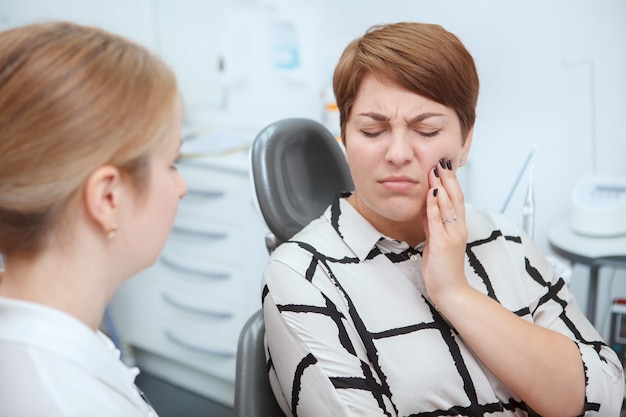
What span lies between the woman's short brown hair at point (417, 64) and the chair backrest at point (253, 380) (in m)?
0.49

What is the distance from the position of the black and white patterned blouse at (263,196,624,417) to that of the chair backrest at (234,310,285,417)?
3 centimetres

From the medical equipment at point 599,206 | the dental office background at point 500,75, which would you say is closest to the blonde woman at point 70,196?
the dental office background at point 500,75

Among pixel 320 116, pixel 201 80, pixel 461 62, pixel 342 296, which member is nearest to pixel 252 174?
pixel 342 296

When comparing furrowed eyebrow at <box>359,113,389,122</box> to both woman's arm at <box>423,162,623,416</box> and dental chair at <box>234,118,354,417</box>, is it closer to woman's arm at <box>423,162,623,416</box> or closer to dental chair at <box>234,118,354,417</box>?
woman's arm at <box>423,162,623,416</box>

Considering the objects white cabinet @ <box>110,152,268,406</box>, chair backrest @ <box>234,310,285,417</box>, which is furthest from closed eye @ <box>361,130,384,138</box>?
white cabinet @ <box>110,152,268,406</box>

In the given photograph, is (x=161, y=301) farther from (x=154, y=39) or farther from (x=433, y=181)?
(x=433, y=181)

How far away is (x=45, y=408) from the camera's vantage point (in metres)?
0.61


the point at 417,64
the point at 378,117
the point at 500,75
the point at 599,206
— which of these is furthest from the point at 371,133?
the point at 500,75

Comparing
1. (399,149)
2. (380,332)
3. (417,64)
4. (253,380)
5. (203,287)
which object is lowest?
(203,287)

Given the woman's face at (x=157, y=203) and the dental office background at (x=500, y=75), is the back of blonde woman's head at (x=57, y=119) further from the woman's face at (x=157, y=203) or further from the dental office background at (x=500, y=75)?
the dental office background at (x=500, y=75)

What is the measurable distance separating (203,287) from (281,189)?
1.02 metres

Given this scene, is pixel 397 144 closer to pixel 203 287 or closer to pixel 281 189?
pixel 281 189

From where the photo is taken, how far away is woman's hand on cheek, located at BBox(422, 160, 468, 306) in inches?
40.4

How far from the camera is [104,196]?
0.69 m
